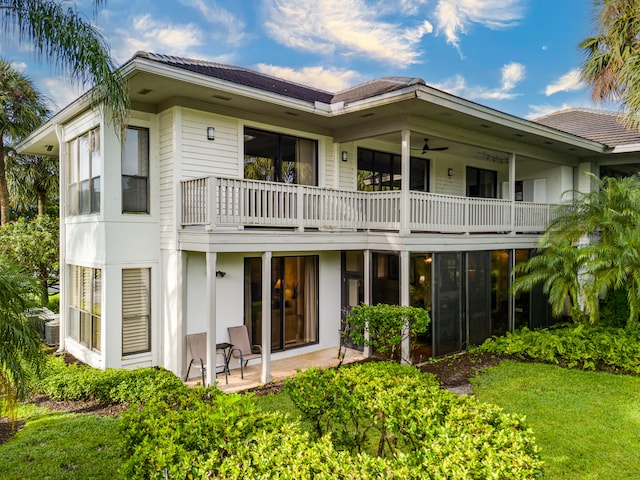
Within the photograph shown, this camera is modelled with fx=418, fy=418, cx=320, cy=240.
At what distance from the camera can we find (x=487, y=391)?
720 cm

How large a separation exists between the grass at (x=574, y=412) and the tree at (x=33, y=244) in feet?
39.8

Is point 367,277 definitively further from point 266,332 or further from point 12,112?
point 12,112

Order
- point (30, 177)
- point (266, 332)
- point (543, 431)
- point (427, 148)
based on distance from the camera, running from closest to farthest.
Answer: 1. point (543, 431)
2. point (266, 332)
3. point (427, 148)
4. point (30, 177)

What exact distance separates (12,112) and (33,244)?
17.3 feet

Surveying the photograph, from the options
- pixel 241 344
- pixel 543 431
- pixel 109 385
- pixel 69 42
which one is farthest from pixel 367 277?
pixel 69 42

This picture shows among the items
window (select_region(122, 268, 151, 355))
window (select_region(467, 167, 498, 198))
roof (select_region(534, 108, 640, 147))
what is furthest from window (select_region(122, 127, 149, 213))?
roof (select_region(534, 108, 640, 147))

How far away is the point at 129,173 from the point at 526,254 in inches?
415

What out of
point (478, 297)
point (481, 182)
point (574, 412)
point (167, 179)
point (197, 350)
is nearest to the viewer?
point (574, 412)

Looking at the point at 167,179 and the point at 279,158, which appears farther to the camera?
the point at 279,158

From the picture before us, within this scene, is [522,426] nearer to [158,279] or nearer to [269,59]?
[158,279]

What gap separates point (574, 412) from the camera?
6.27m

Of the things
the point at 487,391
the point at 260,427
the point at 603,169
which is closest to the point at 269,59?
the point at 603,169

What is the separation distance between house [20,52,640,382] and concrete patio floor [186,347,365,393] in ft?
0.94

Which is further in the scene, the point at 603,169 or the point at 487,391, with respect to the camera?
the point at 603,169
